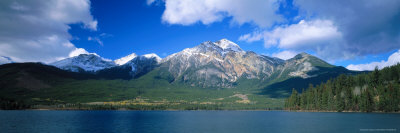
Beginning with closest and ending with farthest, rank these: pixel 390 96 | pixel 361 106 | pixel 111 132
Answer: pixel 111 132, pixel 390 96, pixel 361 106

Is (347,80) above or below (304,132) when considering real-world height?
above

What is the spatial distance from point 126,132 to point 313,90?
6077 inches

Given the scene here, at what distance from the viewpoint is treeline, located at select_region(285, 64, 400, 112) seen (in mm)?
137000

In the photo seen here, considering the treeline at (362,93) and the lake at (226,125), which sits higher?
the treeline at (362,93)

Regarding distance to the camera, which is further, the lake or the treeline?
the treeline

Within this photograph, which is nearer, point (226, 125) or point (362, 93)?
point (226, 125)

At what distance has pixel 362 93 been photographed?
486 feet

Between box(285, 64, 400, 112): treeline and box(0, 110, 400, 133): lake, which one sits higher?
box(285, 64, 400, 112): treeline

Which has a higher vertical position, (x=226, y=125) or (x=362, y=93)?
(x=362, y=93)

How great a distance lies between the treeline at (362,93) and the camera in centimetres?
13700

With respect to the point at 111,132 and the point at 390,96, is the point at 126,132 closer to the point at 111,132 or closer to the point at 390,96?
the point at 111,132

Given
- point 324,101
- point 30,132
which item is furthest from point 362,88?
point 30,132

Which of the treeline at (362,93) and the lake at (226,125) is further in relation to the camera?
the treeline at (362,93)

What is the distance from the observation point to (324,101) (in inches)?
6905
